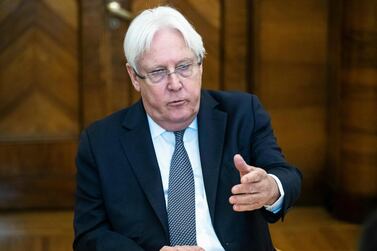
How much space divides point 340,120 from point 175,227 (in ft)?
7.99

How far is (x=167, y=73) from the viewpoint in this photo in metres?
2.11

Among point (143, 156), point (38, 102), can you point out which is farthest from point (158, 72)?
point (38, 102)

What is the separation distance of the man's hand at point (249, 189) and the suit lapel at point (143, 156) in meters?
0.29

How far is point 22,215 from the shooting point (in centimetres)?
448

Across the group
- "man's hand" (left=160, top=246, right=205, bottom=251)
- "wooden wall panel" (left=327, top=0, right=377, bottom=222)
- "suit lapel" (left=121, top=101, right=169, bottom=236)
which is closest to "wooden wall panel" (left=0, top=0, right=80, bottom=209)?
"wooden wall panel" (left=327, top=0, right=377, bottom=222)

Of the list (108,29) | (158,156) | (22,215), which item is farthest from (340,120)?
(158,156)

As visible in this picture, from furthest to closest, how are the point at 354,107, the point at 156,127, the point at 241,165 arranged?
the point at 354,107
the point at 156,127
the point at 241,165

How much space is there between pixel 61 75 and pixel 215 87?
35.1 inches

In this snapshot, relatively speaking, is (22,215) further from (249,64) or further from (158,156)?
(158,156)

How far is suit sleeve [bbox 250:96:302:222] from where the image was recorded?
80.2 inches

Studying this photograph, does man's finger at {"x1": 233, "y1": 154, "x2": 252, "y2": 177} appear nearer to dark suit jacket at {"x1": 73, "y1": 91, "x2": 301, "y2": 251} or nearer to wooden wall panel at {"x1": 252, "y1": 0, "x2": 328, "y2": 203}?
dark suit jacket at {"x1": 73, "y1": 91, "x2": 301, "y2": 251}

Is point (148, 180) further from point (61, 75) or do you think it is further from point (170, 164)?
point (61, 75)

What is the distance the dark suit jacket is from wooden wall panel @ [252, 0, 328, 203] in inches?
88.1

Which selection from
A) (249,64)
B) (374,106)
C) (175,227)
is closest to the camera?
(175,227)
